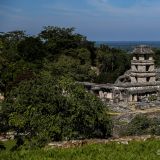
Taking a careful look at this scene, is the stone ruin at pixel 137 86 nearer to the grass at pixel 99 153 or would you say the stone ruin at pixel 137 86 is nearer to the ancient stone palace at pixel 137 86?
the ancient stone palace at pixel 137 86

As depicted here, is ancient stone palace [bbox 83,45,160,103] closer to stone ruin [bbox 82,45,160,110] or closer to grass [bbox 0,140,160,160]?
stone ruin [bbox 82,45,160,110]

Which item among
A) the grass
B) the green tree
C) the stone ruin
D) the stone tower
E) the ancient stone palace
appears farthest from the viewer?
the stone tower

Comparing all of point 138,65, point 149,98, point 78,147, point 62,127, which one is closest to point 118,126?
point 62,127

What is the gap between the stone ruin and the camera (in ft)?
207

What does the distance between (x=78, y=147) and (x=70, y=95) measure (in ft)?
40.9

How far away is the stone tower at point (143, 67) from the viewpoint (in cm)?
7031

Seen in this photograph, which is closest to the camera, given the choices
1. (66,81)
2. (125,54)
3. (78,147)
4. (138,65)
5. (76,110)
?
(78,147)

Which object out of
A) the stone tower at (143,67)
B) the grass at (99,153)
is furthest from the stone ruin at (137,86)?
the grass at (99,153)

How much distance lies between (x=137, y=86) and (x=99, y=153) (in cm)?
5251

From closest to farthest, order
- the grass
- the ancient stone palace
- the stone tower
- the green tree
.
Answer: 1. the grass
2. the green tree
3. the ancient stone palace
4. the stone tower

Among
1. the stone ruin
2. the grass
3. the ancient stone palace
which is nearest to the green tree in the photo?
the grass

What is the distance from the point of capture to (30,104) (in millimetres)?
26328

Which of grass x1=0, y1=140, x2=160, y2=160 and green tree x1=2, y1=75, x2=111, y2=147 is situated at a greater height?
grass x1=0, y1=140, x2=160, y2=160

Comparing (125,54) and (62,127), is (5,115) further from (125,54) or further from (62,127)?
(125,54)
